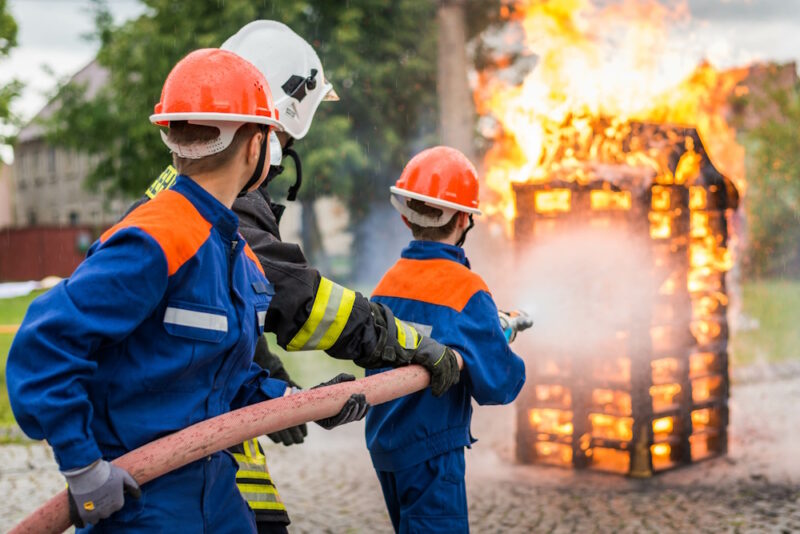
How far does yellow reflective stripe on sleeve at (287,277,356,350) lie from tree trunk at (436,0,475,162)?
712 centimetres

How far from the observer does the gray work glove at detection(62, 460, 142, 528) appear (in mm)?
1987

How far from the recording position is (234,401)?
2852 mm

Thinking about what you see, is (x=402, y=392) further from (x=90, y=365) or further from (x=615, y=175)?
(x=615, y=175)

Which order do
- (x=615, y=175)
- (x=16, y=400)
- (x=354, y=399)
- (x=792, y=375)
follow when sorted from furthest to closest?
(x=792, y=375) → (x=615, y=175) → (x=354, y=399) → (x=16, y=400)

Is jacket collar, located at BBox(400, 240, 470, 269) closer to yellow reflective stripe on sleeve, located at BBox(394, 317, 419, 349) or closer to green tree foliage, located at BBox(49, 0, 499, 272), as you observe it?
yellow reflective stripe on sleeve, located at BBox(394, 317, 419, 349)

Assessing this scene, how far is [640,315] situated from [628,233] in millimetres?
549

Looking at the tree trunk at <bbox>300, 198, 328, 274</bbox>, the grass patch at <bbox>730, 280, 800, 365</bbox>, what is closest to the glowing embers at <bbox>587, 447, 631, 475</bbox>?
the grass patch at <bbox>730, 280, 800, 365</bbox>

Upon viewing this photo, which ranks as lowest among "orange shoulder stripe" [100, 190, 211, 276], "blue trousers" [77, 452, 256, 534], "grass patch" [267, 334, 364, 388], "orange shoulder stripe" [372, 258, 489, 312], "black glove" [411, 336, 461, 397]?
"grass patch" [267, 334, 364, 388]

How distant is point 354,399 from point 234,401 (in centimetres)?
42

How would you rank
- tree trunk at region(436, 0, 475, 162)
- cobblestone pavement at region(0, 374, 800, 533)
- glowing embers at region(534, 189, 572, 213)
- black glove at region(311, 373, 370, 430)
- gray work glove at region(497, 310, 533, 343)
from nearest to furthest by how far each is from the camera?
black glove at region(311, 373, 370, 430)
gray work glove at region(497, 310, 533, 343)
cobblestone pavement at region(0, 374, 800, 533)
glowing embers at region(534, 189, 572, 213)
tree trunk at region(436, 0, 475, 162)

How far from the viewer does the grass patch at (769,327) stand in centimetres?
1318

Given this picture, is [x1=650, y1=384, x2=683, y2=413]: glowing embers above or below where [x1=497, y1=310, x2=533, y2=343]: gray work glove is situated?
below

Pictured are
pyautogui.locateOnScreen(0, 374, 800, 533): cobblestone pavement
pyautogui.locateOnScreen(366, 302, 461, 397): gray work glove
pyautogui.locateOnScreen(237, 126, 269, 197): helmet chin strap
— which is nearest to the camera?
pyautogui.locateOnScreen(237, 126, 269, 197): helmet chin strap

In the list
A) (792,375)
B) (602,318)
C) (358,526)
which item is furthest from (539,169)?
(792,375)
